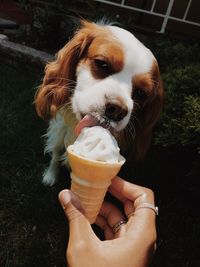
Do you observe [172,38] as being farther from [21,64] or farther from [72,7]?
[21,64]

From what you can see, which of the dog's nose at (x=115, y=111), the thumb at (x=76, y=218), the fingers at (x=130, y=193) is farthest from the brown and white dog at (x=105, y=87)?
the thumb at (x=76, y=218)

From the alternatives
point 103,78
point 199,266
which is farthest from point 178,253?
point 103,78

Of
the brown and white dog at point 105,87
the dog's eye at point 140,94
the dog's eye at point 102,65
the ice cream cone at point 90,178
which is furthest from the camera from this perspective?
the dog's eye at point 140,94

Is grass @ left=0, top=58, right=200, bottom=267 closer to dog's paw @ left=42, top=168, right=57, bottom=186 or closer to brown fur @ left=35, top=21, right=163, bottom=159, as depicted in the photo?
dog's paw @ left=42, top=168, right=57, bottom=186

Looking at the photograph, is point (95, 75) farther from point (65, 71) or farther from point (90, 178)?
point (90, 178)

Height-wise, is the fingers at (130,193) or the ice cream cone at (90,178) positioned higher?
the ice cream cone at (90,178)

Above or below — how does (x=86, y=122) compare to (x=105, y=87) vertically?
below

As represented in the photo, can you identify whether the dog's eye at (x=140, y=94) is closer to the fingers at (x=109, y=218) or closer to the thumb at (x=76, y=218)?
the fingers at (x=109, y=218)

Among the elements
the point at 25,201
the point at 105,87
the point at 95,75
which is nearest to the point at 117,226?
the point at 105,87
